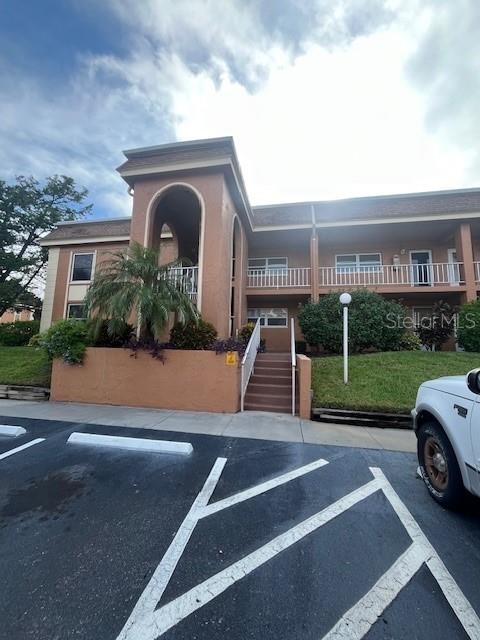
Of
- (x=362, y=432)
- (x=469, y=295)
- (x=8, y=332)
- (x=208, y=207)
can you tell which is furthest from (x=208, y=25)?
(x=8, y=332)

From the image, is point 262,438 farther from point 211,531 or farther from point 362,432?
point 211,531

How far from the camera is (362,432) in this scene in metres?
5.57

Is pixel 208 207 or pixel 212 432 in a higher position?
pixel 208 207

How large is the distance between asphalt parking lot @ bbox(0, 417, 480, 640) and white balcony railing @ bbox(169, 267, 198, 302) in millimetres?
4724

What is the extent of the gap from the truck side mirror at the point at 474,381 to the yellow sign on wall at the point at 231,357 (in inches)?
190

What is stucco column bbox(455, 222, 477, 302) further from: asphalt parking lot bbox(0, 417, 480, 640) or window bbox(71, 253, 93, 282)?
A: window bbox(71, 253, 93, 282)

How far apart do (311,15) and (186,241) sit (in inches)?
311

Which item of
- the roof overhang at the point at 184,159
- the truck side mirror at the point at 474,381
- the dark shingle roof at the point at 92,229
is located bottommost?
the truck side mirror at the point at 474,381

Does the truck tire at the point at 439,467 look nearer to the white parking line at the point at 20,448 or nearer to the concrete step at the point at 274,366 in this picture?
the concrete step at the point at 274,366

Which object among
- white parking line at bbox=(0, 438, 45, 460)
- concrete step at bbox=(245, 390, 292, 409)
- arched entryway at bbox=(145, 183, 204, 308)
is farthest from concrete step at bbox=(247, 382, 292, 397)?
white parking line at bbox=(0, 438, 45, 460)

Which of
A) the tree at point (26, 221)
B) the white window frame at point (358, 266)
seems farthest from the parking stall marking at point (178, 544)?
the tree at point (26, 221)

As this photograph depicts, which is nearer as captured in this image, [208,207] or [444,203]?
[208,207]

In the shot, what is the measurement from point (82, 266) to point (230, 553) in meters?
16.8

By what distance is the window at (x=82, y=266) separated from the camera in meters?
15.4
